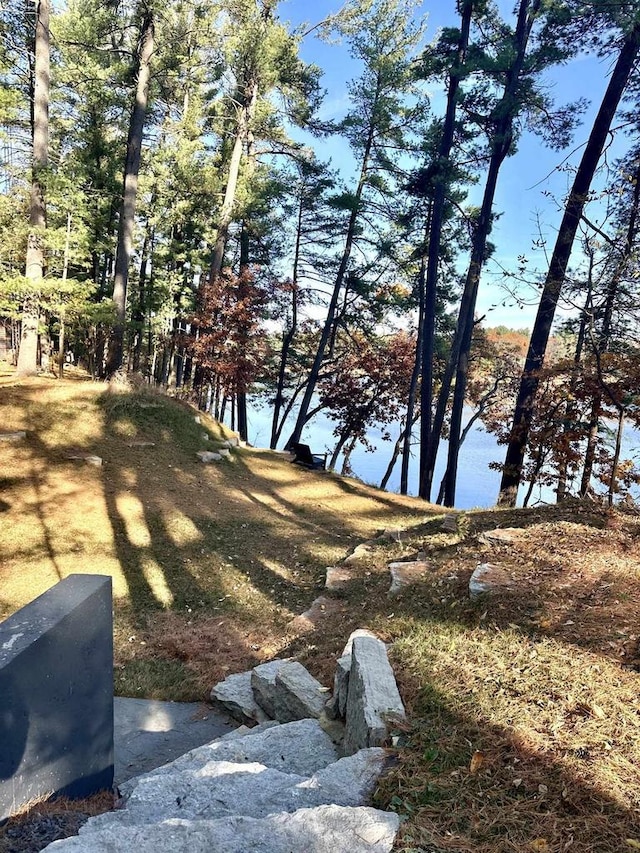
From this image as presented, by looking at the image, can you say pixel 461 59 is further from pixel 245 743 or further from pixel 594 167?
pixel 245 743

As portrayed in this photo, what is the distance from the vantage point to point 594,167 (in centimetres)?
762

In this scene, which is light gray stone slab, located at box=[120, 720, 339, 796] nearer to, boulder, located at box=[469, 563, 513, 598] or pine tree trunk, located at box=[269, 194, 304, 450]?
boulder, located at box=[469, 563, 513, 598]

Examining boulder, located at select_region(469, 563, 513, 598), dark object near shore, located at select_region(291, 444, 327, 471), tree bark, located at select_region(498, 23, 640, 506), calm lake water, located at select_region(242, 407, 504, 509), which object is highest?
tree bark, located at select_region(498, 23, 640, 506)

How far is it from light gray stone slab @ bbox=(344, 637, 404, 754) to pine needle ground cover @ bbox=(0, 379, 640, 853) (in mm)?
97

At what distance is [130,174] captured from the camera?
11.1 meters

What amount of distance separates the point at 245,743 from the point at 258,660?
6.84 feet

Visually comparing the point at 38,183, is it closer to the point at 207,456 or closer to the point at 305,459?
the point at 207,456

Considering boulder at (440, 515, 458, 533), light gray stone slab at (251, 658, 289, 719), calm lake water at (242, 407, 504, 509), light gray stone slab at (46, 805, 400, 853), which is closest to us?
light gray stone slab at (46, 805, 400, 853)

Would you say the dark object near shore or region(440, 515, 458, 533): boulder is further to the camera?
the dark object near shore

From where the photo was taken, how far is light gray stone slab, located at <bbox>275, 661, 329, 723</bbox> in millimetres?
2943

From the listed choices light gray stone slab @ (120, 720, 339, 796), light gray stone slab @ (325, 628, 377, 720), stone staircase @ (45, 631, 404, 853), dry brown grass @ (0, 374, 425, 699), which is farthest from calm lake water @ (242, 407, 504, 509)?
light gray stone slab @ (120, 720, 339, 796)

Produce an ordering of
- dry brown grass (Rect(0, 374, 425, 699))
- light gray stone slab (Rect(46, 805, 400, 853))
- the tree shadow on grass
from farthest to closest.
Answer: dry brown grass (Rect(0, 374, 425, 699)), the tree shadow on grass, light gray stone slab (Rect(46, 805, 400, 853))

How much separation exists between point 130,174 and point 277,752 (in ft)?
40.1

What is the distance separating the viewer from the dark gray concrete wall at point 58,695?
1838mm
